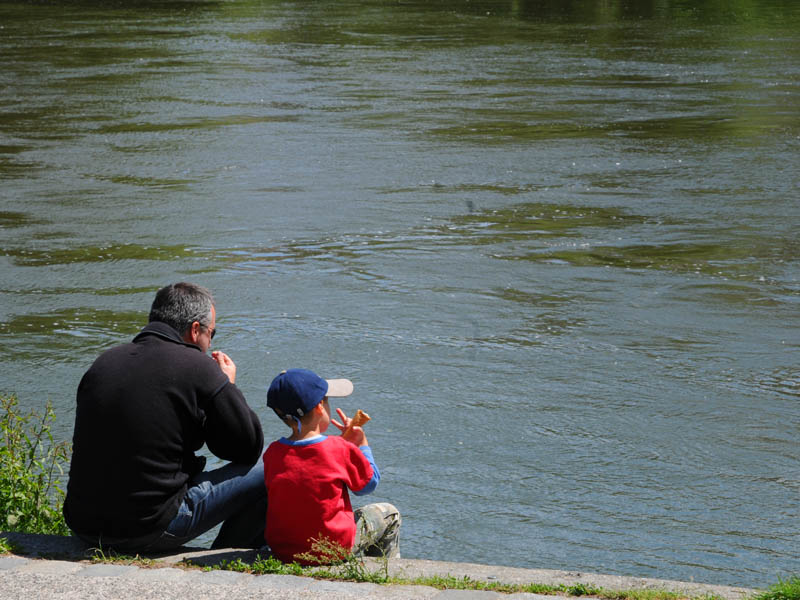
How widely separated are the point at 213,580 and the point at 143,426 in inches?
26.6

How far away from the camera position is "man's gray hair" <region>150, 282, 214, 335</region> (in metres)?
4.91

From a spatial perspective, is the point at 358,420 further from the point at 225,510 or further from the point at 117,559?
the point at 117,559

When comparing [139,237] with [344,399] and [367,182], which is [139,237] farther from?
[344,399]

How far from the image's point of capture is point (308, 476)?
15.6 feet

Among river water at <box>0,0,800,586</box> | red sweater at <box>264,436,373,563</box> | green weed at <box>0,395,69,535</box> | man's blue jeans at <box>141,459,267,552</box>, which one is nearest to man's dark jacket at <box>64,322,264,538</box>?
man's blue jeans at <box>141,459,267,552</box>

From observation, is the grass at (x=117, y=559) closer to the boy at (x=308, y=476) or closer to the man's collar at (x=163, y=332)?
the boy at (x=308, y=476)

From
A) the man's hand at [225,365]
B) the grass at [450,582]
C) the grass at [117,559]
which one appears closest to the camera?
the grass at [450,582]

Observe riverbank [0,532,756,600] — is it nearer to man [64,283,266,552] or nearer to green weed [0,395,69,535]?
man [64,283,266,552]

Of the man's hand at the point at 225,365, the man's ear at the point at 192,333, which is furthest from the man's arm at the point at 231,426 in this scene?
the man's hand at the point at 225,365

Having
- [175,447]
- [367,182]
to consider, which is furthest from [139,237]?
[175,447]

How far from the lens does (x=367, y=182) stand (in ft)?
46.4

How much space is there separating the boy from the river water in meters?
1.17

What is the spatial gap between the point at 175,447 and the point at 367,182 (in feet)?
31.3

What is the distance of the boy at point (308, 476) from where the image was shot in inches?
188
